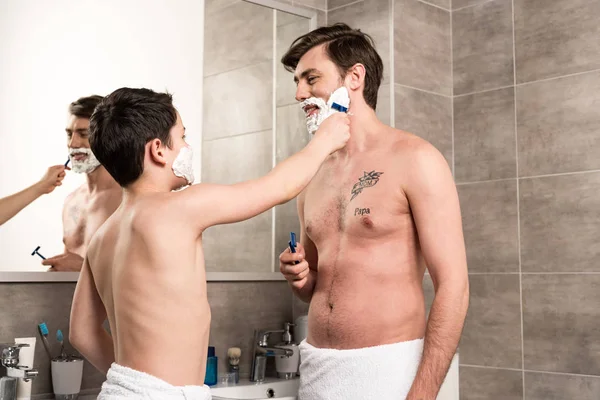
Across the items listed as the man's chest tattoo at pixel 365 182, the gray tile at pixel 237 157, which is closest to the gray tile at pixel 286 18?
the gray tile at pixel 237 157

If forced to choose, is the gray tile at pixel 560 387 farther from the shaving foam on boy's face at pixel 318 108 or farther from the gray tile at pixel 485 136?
the shaving foam on boy's face at pixel 318 108

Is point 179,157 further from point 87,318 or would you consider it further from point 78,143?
point 78,143

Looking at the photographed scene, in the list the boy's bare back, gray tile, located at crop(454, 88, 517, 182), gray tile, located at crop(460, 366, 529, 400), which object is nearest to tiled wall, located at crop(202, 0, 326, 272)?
gray tile, located at crop(454, 88, 517, 182)

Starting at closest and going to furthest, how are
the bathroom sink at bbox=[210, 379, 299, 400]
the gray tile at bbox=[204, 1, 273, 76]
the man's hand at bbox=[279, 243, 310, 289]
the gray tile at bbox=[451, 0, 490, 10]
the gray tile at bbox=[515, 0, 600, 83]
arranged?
the man's hand at bbox=[279, 243, 310, 289]
the bathroom sink at bbox=[210, 379, 299, 400]
the gray tile at bbox=[515, 0, 600, 83]
the gray tile at bbox=[204, 1, 273, 76]
the gray tile at bbox=[451, 0, 490, 10]

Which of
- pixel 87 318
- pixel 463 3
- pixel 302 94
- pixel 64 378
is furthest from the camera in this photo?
pixel 463 3

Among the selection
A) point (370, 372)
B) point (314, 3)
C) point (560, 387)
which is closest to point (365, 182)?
point (370, 372)

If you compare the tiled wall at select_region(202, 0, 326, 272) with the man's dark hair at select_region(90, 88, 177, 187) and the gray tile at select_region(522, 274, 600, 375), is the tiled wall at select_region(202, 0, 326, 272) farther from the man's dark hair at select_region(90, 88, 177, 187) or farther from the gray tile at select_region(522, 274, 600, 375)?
the man's dark hair at select_region(90, 88, 177, 187)

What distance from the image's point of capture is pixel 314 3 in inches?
118

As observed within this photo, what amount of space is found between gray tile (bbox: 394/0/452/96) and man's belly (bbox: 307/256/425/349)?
3.88 ft

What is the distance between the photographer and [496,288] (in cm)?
276

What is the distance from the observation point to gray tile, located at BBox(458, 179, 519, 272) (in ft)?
8.98

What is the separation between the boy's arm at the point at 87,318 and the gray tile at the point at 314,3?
1674 mm

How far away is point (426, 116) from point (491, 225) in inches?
19.2

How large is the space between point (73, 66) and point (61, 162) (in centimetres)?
31
